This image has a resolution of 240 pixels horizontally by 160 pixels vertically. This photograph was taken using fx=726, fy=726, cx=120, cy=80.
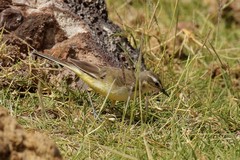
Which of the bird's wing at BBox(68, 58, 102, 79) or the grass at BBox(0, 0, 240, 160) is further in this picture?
the bird's wing at BBox(68, 58, 102, 79)

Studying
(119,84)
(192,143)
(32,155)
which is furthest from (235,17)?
(32,155)

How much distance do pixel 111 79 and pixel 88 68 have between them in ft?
0.72

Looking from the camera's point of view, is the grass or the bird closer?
the grass

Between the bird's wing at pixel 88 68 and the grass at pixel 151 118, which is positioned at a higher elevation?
the bird's wing at pixel 88 68

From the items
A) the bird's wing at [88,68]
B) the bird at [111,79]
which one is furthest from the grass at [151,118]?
the bird's wing at [88,68]

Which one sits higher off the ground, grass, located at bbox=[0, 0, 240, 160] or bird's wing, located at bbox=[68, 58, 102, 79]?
bird's wing, located at bbox=[68, 58, 102, 79]

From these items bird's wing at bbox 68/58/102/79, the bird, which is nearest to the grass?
the bird

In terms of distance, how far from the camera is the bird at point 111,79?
6.13 metres

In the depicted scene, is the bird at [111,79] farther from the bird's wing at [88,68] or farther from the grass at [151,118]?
the grass at [151,118]

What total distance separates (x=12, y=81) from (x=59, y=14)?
0.84m

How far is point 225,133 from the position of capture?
593 centimetres

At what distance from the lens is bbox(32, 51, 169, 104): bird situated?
6.13 meters

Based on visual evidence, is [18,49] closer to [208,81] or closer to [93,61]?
[93,61]

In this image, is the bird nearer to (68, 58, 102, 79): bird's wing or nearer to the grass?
(68, 58, 102, 79): bird's wing
